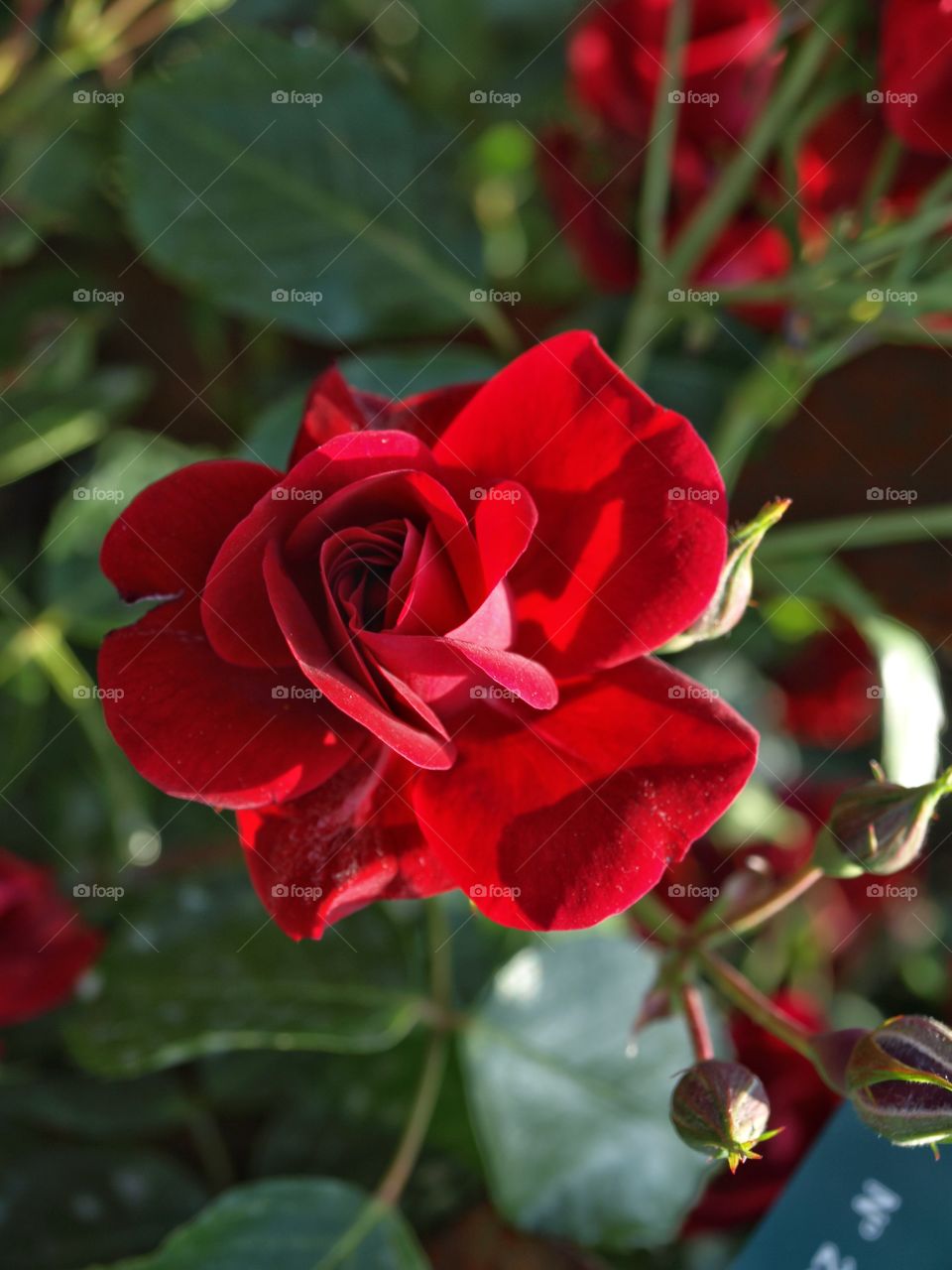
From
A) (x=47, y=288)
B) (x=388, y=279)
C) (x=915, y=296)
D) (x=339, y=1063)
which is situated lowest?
(x=339, y=1063)

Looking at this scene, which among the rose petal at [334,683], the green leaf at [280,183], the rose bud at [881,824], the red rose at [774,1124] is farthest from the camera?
the green leaf at [280,183]

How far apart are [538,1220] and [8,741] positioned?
1.76ft

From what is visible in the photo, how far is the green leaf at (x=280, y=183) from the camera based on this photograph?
91 centimetres

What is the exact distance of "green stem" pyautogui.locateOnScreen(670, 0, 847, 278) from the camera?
0.77m

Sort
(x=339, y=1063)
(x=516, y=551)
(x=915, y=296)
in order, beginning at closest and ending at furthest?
(x=516, y=551) → (x=915, y=296) → (x=339, y=1063)

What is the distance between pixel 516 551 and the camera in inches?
16.8

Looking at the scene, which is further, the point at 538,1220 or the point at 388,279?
the point at 388,279

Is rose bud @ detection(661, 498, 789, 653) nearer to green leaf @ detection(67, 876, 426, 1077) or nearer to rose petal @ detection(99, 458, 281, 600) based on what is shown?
rose petal @ detection(99, 458, 281, 600)

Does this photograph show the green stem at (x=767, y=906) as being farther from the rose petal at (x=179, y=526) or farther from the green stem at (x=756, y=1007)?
the rose petal at (x=179, y=526)

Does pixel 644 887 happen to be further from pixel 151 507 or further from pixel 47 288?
pixel 47 288

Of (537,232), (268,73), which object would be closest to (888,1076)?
(268,73)

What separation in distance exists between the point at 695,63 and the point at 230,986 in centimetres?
75

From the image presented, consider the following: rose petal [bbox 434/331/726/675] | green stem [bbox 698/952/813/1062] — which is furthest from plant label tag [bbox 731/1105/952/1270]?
rose petal [bbox 434/331/726/675]

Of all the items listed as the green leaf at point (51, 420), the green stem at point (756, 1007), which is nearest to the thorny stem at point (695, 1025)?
the green stem at point (756, 1007)
